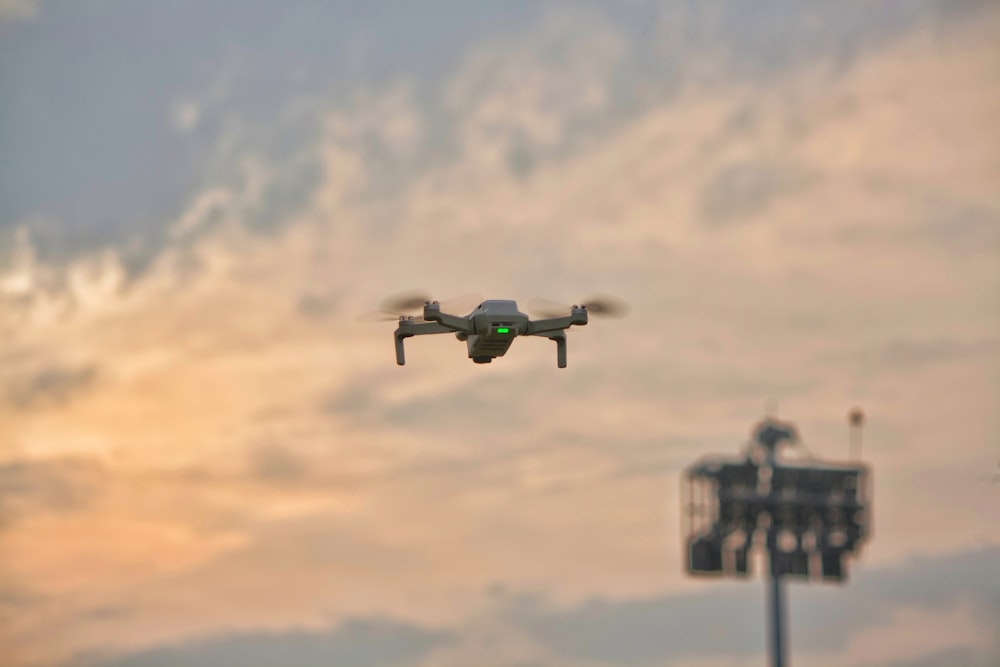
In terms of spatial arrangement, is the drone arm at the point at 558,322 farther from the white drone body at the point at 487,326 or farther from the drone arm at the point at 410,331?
the drone arm at the point at 410,331

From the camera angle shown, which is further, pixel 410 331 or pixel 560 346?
pixel 560 346

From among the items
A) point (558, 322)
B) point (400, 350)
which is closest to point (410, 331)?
point (400, 350)

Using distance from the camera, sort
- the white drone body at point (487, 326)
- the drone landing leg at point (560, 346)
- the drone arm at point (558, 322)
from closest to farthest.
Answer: the white drone body at point (487, 326) → the drone arm at point (558, 322) → the drone landing leg at point (560, 346)

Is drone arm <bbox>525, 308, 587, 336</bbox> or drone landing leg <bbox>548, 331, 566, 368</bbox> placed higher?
drone arm <bbox>525, 308, 587, 336</bbox>

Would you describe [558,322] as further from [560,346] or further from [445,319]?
[445,319]

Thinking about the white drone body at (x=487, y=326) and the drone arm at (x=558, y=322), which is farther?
the drone arm at (x=558, y=322)

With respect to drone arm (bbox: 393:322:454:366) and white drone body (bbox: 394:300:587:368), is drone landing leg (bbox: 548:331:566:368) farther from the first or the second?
drone arm (bbox: 393:322:454:366)

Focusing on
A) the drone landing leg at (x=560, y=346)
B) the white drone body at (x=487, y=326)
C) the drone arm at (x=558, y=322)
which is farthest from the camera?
the drone landing leg at (x=560, y=346)

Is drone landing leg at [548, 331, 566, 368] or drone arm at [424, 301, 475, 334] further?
drone landing leg at [548, 331, 566, 368]

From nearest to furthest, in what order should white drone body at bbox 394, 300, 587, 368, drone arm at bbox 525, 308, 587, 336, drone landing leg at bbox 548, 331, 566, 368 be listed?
white drone body at bbox 394, 300, 587, 368, drone arm at bbox 525, 308, 587, 336, drone landing leg at bbox 548, 331, 566, 368
